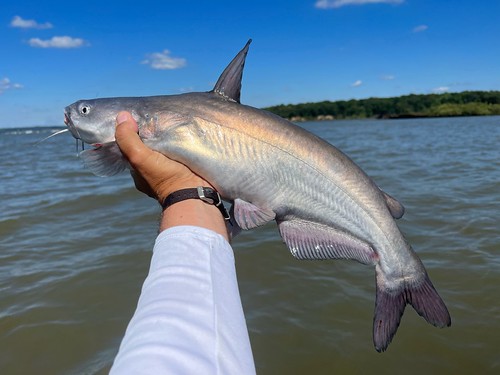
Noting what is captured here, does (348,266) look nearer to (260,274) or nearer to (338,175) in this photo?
(260,274)

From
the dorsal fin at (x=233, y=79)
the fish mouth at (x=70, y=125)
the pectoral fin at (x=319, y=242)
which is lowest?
the pectoral fin at (x=319, y=242)

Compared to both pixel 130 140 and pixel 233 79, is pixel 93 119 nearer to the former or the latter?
pixel 130 140

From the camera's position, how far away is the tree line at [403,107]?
69.2 metres

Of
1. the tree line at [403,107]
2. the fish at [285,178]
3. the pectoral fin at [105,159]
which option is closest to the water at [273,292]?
the fish at [285,178]

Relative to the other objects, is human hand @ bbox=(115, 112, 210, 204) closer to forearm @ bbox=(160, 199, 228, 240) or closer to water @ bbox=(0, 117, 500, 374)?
forearm @ bbox=(160, 199, 228, 240)

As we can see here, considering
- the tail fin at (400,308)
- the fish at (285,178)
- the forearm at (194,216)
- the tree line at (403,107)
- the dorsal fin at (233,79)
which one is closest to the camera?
the forearm at (194,216)

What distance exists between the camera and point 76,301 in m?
4.06

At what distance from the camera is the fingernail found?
229cm

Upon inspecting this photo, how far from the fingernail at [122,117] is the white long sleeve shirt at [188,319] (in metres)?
1.05

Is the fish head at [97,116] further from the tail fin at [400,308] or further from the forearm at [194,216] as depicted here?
the tail fin at [400,308]

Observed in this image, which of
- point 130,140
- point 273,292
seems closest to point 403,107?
point 273,292

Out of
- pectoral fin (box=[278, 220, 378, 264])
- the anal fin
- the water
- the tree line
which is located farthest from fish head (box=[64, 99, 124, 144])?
the tree line

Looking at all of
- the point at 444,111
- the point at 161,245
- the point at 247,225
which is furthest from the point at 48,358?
the point at 444,111

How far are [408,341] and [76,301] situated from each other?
296cm
